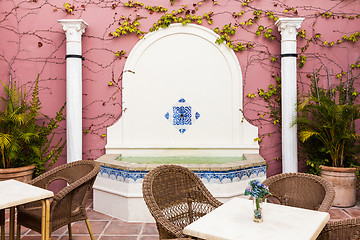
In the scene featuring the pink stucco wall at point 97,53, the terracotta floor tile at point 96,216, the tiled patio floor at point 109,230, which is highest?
the pink stucco wall at point 97,53

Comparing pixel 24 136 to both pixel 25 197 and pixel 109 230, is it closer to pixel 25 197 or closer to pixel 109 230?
pixel 109 230

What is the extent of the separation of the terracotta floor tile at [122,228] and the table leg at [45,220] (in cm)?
103

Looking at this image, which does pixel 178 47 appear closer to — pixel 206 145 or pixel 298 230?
pixel 206 145

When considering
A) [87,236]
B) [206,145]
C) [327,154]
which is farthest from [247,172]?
[87,236]

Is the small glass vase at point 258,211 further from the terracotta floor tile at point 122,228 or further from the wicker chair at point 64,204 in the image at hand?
the terracotta floor tile at point 122,228

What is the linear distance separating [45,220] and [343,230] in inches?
74.5

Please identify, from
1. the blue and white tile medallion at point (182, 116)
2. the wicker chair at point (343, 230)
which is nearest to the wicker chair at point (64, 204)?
the wicker chair at point (343, 230)

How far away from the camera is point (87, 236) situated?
119 inches

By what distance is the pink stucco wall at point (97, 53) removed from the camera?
4383 millimetres

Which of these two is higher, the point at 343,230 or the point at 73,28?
the point at 73,28

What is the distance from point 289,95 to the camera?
4.11 m

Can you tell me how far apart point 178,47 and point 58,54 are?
5.76ft

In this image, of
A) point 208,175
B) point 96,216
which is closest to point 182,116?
point 208,175

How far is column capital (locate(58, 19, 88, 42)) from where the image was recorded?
409cm
